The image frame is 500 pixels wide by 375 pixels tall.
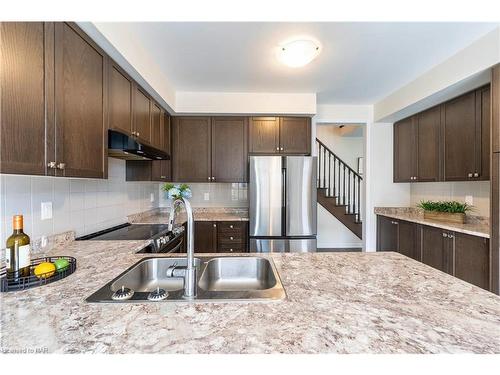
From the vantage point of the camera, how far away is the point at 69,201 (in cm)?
184

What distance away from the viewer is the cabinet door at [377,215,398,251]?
3396 millimetres

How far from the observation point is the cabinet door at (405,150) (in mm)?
3380

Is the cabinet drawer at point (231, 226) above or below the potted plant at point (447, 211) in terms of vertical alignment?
below

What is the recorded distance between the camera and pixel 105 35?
158 cm

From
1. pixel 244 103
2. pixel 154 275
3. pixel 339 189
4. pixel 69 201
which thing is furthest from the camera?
pixel 339 189

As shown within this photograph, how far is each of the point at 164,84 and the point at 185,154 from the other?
37.6 inches

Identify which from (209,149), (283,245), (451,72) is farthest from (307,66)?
(283,245)

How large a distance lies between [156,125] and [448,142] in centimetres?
331

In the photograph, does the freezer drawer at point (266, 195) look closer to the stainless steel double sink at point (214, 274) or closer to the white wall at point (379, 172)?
the stainless steel double sink at point (214, 274)

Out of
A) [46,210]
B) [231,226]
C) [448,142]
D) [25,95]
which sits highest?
[448,142]

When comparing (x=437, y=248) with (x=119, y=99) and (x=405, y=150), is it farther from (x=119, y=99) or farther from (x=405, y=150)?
(x=119, y=99)

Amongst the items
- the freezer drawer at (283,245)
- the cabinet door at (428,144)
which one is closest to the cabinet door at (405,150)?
the cabinet door at (428,144)

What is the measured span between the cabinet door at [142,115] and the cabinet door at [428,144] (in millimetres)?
3299
